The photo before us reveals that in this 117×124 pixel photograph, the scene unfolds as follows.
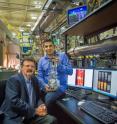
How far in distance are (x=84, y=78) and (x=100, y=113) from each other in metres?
0.95

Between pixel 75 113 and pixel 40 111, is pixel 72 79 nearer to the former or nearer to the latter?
pixel 40 111

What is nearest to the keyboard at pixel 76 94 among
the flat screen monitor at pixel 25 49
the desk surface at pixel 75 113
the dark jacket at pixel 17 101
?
the desk surface at pixel 75 113

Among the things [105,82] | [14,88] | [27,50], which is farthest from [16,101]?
[27,50]

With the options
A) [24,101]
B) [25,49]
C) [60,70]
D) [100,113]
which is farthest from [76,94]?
[25,49]

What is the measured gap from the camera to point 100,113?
5.89ft

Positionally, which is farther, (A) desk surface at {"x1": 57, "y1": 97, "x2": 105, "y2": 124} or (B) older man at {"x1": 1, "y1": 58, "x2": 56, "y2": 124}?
(B) older man at {"x1": 1, "y1": 58, "x2": 56, "y2": 124}

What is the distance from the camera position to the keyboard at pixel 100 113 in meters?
1.61

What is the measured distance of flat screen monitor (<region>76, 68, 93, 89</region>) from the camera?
259cm

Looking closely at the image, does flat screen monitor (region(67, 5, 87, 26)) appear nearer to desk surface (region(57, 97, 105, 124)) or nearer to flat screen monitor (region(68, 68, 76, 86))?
flat screen monitor (region(68, 68, 76, 86))

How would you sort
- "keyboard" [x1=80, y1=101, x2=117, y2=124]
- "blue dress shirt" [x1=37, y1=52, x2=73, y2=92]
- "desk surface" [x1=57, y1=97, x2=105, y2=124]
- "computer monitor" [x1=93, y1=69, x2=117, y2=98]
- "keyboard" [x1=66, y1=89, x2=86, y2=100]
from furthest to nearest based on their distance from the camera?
"blue dress shirt" [x1=37, y1=52, x2=73, y2=92] → "keyboard" [x1=66, y1=89, x2=86, y2=100] → "computer monitor" [x1=93, y1=69, x2=117, y2=98] → "desk surface" [x1=57, y1=97, x2=105, y2=124] → "keyboard" [x1=80, y1=101, x2=117, y2=124]

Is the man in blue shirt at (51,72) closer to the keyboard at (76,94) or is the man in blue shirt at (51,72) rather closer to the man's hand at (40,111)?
the keyboard at (76,94)

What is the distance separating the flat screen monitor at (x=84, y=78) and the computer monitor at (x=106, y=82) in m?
0.10

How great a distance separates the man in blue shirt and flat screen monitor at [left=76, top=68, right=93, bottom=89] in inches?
4.4

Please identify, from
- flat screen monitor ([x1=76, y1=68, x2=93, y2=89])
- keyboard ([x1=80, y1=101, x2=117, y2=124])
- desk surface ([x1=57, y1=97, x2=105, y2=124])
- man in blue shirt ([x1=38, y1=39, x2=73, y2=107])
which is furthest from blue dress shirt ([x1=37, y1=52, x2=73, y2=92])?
keyboard ([x1=80, y1=101, x2=117, y2=124])
